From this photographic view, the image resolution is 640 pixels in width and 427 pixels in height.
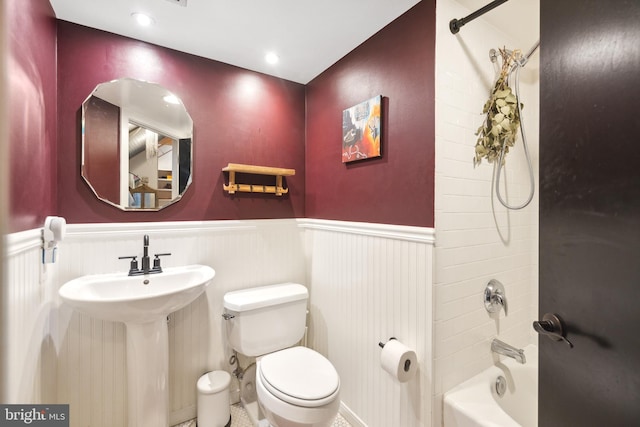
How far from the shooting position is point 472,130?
4.72ft

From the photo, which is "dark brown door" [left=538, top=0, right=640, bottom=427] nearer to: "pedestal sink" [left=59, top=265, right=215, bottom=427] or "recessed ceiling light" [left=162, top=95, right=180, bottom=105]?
"pedestal sink" [left=59, top=265, right=215, bottom=427]

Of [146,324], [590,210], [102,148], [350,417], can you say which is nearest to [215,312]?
[146,324]

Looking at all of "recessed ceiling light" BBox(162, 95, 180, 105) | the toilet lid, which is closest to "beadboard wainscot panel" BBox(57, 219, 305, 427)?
the toilet lid

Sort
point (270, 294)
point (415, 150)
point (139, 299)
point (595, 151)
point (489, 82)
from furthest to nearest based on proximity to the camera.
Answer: point (270, 294)
point (489, 82)
point (415, 150)
point (139, 299)
point (595, 151)

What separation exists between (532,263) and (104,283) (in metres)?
2.65

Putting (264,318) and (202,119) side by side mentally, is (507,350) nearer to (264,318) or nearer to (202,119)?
(264,318)

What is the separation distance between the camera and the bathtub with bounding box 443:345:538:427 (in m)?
1.21

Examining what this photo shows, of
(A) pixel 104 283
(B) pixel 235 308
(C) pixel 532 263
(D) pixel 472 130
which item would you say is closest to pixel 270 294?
(B) pixel 235 308

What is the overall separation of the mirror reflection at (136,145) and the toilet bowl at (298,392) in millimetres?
1196

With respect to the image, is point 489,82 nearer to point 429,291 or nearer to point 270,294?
point 429,291

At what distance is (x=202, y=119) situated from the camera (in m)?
1.82

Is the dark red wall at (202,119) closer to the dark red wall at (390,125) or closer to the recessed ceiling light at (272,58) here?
the recessed ceiling light at (272,58)

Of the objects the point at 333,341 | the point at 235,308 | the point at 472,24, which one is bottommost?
the point at 333,341

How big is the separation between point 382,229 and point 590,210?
3.11ft
